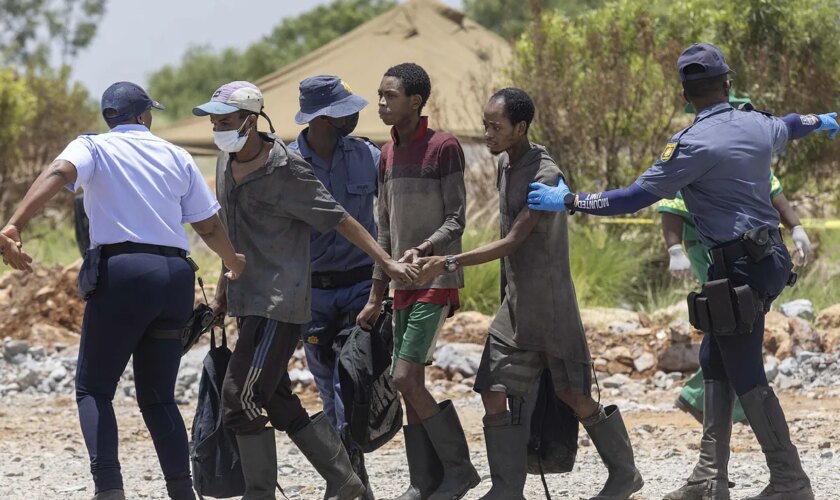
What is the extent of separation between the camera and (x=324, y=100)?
6.20 meters

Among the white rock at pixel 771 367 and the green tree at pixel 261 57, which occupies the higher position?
the green tree at pixel 261 57

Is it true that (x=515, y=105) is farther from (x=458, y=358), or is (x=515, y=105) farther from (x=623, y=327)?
(x=623, y=327)

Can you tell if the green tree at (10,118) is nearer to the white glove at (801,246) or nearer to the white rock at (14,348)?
the white rock at (14,348)

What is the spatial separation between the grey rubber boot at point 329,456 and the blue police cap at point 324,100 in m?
1.30

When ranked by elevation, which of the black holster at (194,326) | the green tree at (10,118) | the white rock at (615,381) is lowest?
the white rock at (615,381)

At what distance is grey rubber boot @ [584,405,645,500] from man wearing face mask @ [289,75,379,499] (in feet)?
3.39

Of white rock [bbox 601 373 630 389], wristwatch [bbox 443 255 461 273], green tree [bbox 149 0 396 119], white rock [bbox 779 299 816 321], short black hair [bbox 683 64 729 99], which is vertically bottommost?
white rock [bbox 601 373 630 389]

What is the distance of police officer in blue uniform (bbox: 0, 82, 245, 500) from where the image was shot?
538 cm

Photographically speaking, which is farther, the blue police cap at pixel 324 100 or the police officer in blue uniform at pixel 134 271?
the blue police cap at pixel 324 100

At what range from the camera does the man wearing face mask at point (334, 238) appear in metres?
6.18

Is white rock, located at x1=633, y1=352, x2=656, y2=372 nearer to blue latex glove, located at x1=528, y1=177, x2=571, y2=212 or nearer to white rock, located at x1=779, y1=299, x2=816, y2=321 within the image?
white rock, located at x1=779, y1=299, x2=816, y2=321

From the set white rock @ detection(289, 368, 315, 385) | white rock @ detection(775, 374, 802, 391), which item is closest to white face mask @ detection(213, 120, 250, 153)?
white rock @ detection(289, 368, 315, 385)

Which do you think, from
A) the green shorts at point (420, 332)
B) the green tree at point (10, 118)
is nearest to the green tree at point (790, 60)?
the green shorts at point (420, 332)

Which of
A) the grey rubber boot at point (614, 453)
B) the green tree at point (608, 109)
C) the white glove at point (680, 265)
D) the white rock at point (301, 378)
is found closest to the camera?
the grey rubber boot at point (614, 453)
